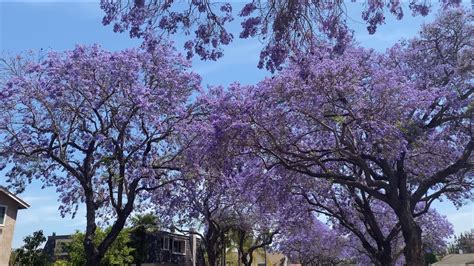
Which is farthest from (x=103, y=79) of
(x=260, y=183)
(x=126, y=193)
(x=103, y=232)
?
(x=103, y=232)

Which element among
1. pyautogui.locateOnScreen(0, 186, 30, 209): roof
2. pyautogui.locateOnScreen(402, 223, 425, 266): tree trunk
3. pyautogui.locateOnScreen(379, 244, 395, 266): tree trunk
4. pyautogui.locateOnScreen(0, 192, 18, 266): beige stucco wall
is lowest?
pyautogui.locateOnScreen(402, 223, 425, 266): tree trunk

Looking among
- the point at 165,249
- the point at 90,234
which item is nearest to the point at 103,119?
the point at 90,234

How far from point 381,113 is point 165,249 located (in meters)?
29.4

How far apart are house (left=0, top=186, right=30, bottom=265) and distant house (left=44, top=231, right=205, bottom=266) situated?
6.42 m

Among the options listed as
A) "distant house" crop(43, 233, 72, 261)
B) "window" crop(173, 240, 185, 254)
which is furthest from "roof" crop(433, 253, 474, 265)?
"distant house" crop(43, 233, 72, 261)

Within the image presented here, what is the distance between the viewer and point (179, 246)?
45969 millimetres

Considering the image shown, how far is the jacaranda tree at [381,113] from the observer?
1641 cm

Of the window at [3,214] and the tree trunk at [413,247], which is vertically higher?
the window at [3,214]

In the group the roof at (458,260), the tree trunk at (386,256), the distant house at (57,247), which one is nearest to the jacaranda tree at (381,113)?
the tree trunk at (386,256)

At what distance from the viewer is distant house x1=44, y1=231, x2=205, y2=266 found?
4078cm

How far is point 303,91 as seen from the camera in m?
16.5

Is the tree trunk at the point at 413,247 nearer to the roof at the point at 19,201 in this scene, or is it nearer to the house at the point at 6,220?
the house at the point at 6,220

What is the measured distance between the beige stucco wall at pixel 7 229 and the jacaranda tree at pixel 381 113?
18771mm

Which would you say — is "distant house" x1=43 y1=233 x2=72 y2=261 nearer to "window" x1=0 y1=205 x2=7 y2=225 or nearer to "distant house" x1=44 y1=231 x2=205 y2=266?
"distant house" x1=44 y1=231 x2=205 y2=266
